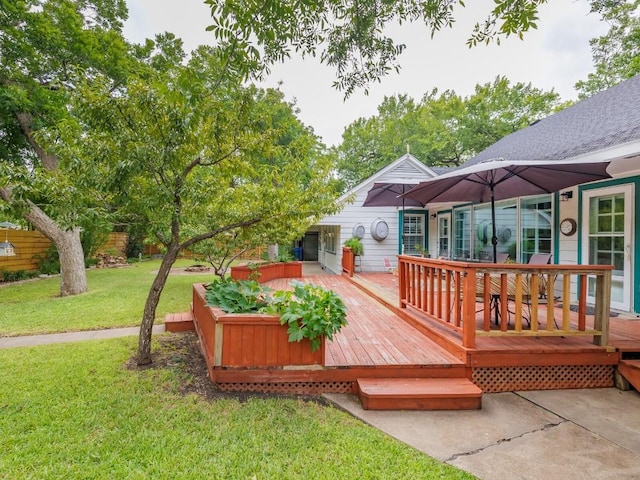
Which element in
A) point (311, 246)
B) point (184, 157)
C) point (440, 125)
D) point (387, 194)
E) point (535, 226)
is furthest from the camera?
point (440, 125)

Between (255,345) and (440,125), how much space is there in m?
23.7

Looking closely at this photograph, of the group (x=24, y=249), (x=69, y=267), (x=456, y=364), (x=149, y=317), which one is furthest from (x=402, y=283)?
(x=24, y=249)

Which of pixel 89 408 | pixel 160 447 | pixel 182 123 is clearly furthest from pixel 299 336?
pixel 182 123

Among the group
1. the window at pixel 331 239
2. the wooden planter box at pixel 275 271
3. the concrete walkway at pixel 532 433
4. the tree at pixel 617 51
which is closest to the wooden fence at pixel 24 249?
the wooden planter box at pixel 275 271

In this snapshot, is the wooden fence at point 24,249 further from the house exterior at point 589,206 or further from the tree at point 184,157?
the house exterior at point 589,206

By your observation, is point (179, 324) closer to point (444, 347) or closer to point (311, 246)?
point (444, 347)

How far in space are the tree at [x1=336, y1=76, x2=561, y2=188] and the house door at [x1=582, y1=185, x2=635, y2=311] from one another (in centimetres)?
1601

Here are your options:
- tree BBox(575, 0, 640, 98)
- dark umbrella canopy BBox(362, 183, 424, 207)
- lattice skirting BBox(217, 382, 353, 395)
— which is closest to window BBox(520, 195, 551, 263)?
dark umbrella canopy BBox(362, 183, 424, 207)

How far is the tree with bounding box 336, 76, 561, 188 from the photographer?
64.7 ft

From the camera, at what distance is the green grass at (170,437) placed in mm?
2055

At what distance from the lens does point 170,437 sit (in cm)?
239

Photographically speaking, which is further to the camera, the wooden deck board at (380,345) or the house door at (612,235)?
the house door at (612,235)

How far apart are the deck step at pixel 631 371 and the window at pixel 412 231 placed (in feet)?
24.5

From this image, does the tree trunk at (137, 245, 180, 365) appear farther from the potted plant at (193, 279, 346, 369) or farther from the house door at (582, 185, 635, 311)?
the house door at (582, 185, 635, 311)
